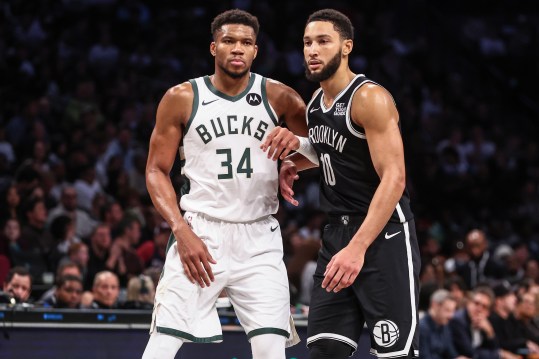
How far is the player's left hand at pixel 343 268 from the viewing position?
4617 mm

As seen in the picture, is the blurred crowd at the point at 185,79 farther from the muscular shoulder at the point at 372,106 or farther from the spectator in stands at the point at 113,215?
the muscular shoulder at the point at 372,106

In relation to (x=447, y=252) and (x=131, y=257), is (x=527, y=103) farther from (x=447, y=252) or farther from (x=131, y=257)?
(x=131, y=257)

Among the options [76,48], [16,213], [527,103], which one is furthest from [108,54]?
[527,103]

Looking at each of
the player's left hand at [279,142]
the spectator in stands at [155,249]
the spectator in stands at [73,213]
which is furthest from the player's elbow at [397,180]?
the spectator in stands at [73,213]

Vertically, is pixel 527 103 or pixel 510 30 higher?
pixel 510 30

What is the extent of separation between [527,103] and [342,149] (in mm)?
13836

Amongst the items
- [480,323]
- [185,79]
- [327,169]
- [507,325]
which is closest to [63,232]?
[480,323]

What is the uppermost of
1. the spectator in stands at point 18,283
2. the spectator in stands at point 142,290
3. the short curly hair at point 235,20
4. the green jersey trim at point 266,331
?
the short curly hair at point 235,20

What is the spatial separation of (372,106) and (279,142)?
0.50 m

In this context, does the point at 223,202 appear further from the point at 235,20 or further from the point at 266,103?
the point at 235,20

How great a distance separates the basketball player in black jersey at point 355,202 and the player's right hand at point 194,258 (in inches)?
22.5

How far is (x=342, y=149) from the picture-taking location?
16.4ft

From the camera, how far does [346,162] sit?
501 cm

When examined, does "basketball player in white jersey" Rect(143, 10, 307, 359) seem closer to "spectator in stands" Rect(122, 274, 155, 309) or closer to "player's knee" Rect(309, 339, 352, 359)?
"player's knee" Rect(309, 339, 352, 359)
